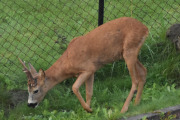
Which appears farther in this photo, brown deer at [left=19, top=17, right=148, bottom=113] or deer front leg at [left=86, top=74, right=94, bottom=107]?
deer front leg at [left=86, top=74, right=94, bottom=107]

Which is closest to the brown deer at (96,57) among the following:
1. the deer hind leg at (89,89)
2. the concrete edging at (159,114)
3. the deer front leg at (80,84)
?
the deer front leg at (80,84)

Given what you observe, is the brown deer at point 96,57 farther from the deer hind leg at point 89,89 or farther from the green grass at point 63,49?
the green grass at point 63,49

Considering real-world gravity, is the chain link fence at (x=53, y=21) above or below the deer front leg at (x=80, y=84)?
above

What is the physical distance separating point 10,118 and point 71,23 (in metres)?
3.57

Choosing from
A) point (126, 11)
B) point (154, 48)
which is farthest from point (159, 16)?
point (154, 48)

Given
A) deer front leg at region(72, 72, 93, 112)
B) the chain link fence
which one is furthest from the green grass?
deer front leg at region(72, 72, 93, 112)

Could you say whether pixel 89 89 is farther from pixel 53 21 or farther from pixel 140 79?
pixel 53 21

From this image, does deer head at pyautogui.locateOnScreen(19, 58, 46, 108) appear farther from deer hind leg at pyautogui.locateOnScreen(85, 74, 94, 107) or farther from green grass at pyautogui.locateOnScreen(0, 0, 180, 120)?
deer hind leg at pyautogui.locateOnScreen(85, 74, 94, 107)

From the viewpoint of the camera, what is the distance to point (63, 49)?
9094 millimetres

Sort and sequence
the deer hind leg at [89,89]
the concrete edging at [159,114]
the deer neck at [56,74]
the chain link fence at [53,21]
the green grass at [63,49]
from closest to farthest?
1. the concrete edging at [159,114]
2. the green grass at [63,49]
3. the deer neck at [56,74]
4. the deer hind leg at [89,89]
5. the chain link fence at [53,21]

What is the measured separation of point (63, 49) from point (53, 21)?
4.62 feet

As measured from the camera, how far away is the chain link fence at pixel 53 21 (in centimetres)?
930

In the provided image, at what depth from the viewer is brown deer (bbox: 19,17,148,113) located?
23.5ft

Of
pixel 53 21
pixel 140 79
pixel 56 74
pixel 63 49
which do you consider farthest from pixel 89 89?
pixel 53 21
